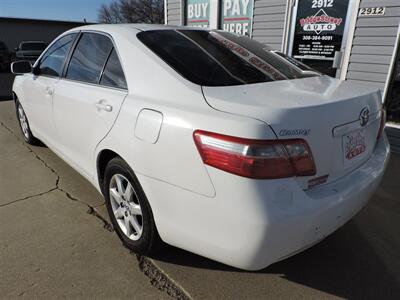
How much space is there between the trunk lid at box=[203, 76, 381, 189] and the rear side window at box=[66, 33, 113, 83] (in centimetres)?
110

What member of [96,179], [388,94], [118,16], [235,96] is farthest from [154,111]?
[118,16]

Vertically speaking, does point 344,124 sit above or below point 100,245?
above

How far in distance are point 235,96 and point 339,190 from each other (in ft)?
2.47

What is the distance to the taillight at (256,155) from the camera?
4.90ft

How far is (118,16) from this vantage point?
1815 inches

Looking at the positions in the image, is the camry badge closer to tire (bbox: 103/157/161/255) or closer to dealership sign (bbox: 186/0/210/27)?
tire (bbox: 103/157/161/255)

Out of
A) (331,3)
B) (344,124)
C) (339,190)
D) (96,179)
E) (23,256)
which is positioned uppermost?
(331,3)

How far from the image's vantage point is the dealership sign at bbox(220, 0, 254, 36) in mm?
6583

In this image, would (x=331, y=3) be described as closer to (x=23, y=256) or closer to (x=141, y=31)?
(x=141, y=31)

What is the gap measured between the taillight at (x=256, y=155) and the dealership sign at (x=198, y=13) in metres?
6.61

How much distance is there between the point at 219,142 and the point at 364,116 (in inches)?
38.2

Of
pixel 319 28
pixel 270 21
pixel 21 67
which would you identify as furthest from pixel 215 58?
pixel 270 21

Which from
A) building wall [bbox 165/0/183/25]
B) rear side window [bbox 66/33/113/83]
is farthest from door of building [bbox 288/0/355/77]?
rear side window [bbox 66/33/113/83]

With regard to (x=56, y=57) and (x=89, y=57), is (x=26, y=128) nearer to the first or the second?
(x=56, y=57)
